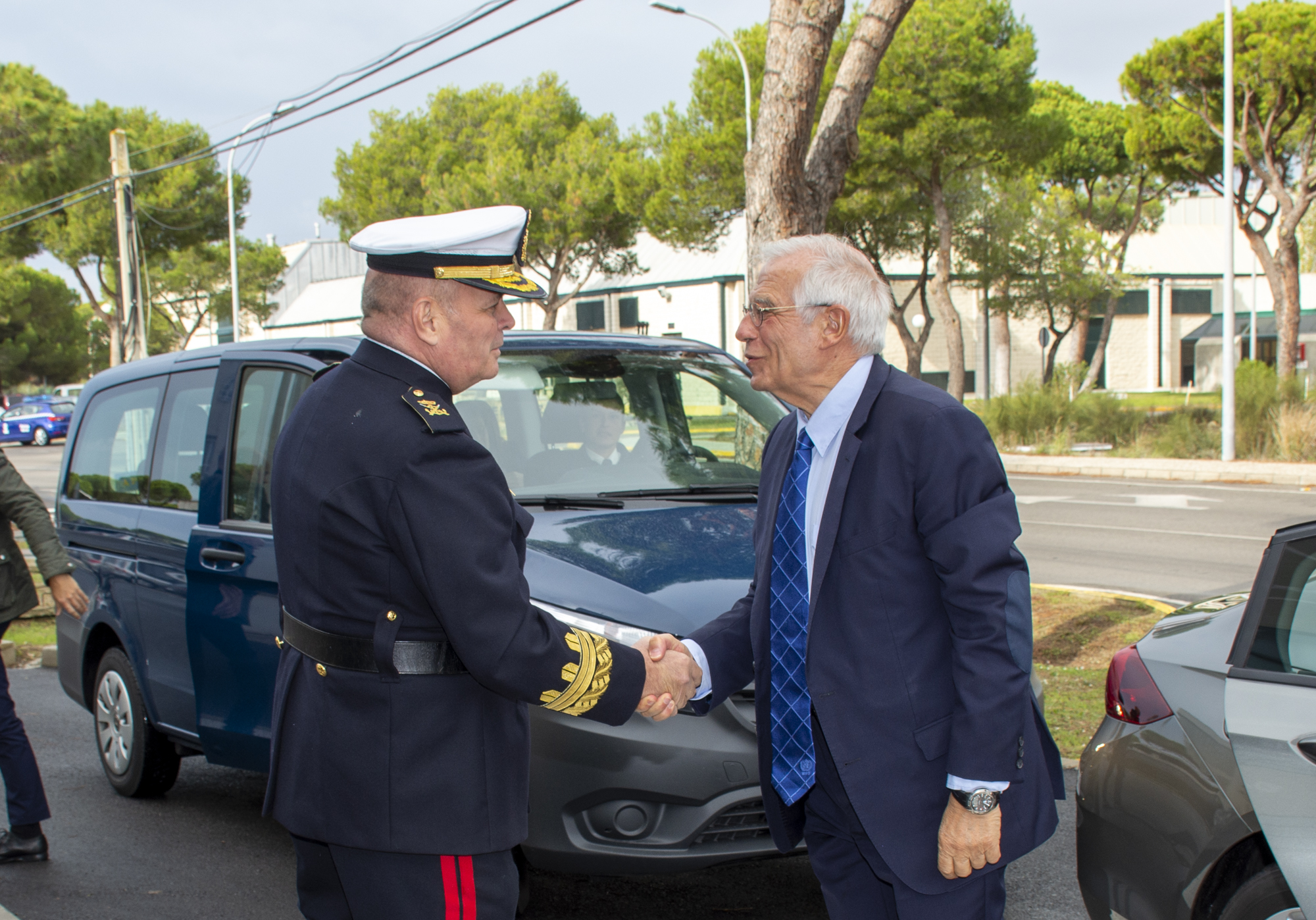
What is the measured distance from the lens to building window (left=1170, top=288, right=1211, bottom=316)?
180 feet

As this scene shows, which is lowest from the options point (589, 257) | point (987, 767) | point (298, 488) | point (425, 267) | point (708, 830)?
point (708, 830)

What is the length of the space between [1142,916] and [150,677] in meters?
3.78

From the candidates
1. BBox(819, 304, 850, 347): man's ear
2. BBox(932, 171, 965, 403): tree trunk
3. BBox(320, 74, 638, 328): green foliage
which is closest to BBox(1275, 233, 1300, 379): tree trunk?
BBox(932, 171, 965, 403): tree trunk

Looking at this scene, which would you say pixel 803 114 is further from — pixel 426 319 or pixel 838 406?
pixel 426 319

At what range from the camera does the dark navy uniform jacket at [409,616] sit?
76.8 inches

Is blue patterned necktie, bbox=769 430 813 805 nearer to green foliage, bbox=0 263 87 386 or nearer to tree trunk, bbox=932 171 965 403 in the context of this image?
tree trunk, bbox=932 171 965 403

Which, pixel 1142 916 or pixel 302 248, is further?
pixel 302 248

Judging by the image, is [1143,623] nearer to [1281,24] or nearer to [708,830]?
[708,830]

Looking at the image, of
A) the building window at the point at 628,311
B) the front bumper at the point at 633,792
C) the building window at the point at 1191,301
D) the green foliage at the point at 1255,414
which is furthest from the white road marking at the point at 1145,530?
the building window at the point at 1191,301

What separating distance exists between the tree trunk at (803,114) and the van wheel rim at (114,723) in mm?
4662

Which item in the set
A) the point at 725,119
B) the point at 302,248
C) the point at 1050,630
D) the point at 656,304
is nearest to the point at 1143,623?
the point at 1050,630

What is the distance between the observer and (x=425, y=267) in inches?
83.1

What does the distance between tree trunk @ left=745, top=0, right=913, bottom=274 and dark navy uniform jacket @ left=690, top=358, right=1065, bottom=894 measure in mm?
5469

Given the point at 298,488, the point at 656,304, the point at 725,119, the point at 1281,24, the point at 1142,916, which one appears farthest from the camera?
the point at 656,304
